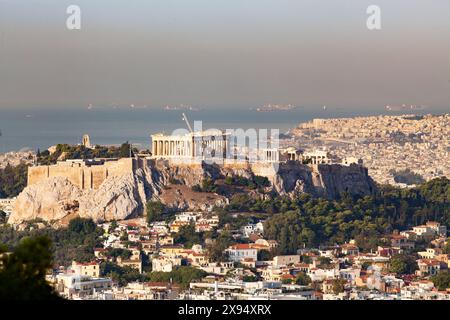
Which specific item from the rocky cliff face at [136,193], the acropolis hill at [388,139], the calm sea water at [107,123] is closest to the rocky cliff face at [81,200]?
the rocky cliff face at [136,193]

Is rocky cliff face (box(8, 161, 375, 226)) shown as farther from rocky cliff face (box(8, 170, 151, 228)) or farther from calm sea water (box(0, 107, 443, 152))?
calm sea water (box(0, 107, 443, 152))

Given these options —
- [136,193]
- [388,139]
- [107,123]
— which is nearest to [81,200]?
[136,193]

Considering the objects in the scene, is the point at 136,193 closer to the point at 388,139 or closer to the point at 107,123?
the point at 107,123

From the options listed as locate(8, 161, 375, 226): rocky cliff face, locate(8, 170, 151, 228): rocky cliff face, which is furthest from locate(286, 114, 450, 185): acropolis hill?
locate(8, 170, 151, 228): rocky cliff face

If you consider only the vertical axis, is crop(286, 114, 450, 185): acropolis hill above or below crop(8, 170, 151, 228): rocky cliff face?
above

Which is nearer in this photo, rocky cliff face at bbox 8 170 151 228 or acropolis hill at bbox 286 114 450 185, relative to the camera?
rocky cliff face at bbox 8 170 151 228
